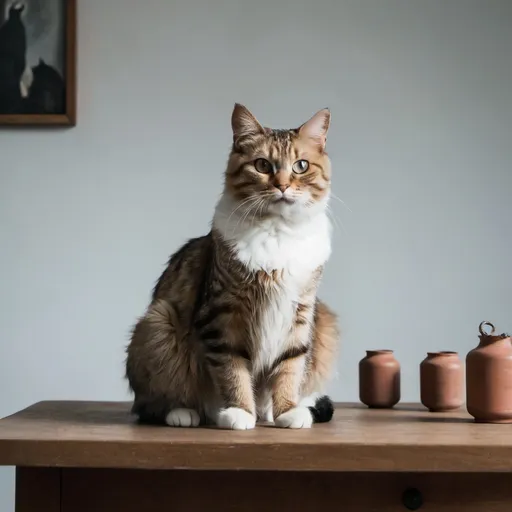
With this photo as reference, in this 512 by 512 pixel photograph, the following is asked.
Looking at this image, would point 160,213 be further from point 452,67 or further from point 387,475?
point 387,475

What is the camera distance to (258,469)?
1024 mm

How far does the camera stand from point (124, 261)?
2.10 m

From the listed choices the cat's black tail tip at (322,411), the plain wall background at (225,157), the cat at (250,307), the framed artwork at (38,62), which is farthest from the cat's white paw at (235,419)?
the framed artwork at (38,62)

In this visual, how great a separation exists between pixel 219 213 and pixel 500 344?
1.72ft

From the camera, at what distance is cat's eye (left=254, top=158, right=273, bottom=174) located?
125 centimetres

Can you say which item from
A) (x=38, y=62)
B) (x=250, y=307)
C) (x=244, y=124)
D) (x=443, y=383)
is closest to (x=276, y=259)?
(x=250, y=307)

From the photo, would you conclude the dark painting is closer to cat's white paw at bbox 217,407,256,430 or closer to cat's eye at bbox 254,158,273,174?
cat's eye at bbox 254,158,273,174

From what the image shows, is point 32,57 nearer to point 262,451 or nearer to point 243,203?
point 243,203

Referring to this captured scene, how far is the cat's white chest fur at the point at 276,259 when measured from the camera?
1.23 meters

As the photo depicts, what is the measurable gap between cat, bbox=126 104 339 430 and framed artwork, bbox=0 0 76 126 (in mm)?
1007

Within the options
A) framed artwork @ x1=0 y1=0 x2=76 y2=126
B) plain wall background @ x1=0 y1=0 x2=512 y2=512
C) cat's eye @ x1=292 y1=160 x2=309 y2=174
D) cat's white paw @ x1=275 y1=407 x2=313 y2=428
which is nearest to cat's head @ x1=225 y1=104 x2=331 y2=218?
cat's eye @ x1=292 y1=160 x2=309 y2=174

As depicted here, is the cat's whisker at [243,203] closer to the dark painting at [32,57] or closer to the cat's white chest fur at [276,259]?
the cat's white chest fur at [276,259]

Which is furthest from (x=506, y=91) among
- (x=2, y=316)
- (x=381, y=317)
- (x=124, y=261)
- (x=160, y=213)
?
(x=2, y=316)

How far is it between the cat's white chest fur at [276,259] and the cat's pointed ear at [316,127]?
5.7 inches
